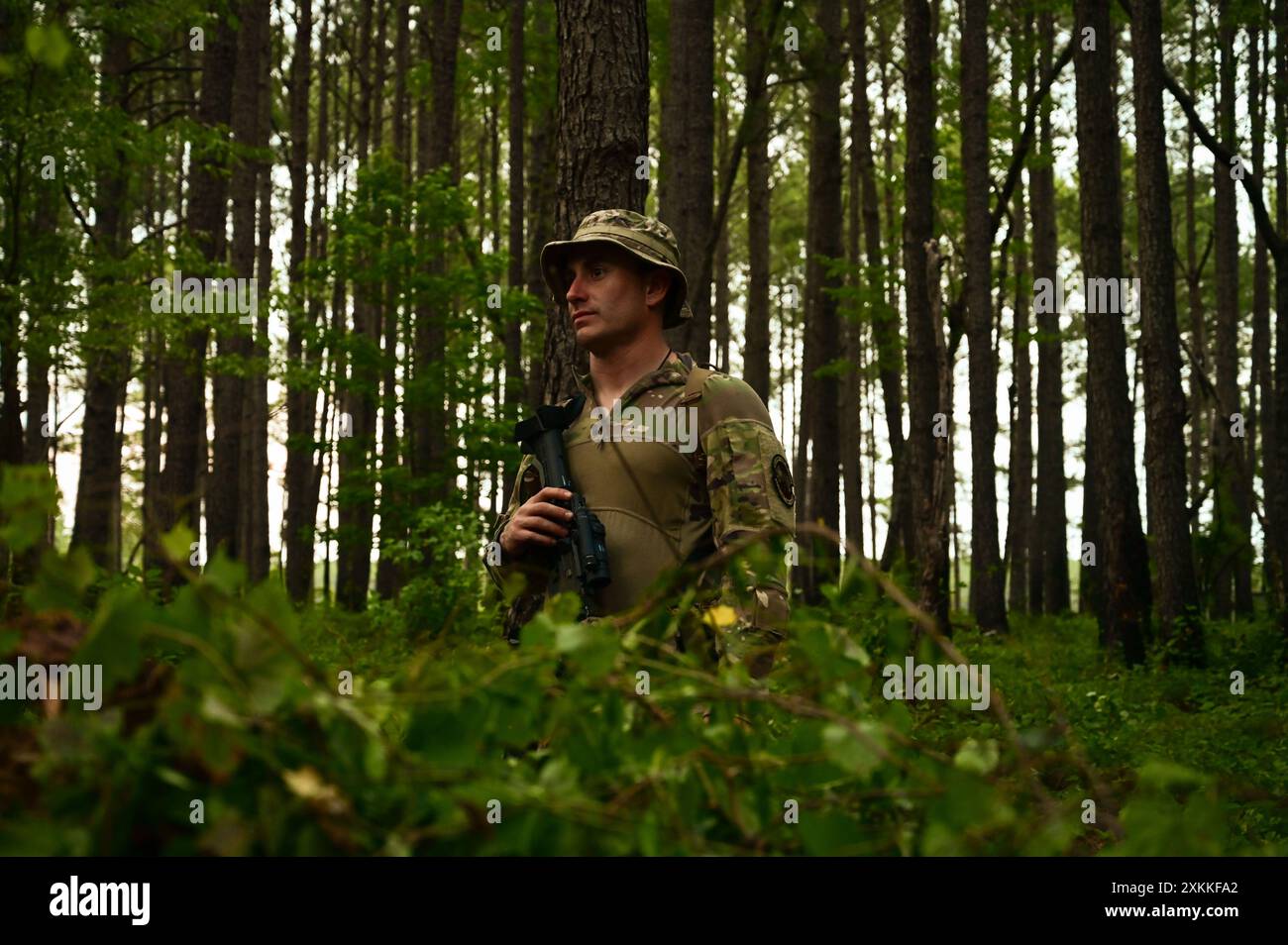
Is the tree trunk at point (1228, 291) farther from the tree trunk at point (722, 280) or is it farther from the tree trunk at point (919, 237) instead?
the tree trunk at point (722, 280)

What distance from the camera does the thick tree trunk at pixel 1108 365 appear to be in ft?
43.3

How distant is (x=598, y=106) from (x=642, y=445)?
2854mm

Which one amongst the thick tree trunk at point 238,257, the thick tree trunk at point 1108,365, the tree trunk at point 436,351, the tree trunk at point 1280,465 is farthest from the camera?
the thick tree trunk at point 238,257

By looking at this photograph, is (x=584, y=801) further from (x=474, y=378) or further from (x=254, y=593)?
(x=474, y=378)

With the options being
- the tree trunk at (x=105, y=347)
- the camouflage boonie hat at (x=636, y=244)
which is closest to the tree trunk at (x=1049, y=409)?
the tree trunk at (x=105, y=347)

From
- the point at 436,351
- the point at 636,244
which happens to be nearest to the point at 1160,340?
the point at 436,351

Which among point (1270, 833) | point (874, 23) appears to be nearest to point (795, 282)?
point (874, 23)

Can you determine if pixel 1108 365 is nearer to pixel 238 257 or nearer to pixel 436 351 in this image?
pixel 436 351

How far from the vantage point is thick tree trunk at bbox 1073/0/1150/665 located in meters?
13.2

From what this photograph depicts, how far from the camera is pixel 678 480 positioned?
10.9 ft

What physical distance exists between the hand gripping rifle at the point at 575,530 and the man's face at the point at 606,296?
0.83 ft

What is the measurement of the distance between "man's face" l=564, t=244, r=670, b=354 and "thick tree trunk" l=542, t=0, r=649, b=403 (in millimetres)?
2225

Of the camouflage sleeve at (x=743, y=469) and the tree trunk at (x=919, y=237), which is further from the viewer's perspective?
the tree trunk at (x=919, y=237)
